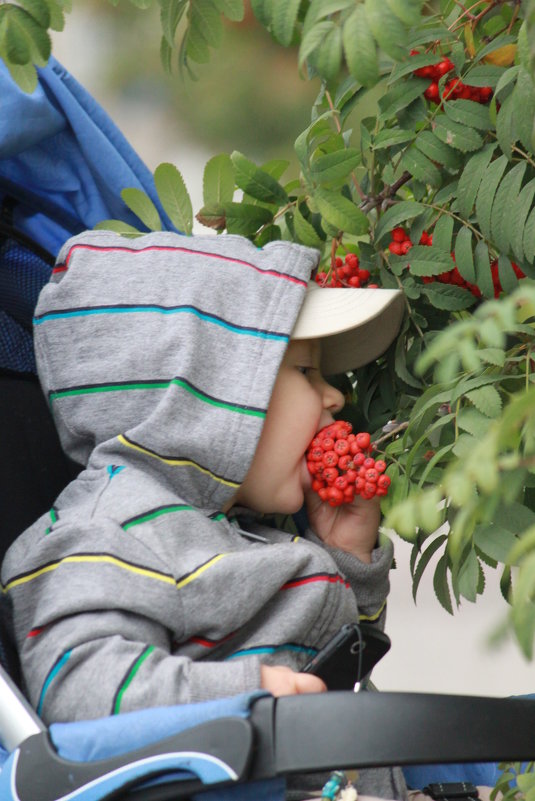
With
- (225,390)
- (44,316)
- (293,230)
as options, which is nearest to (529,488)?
(225,390)

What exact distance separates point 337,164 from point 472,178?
0.60ft

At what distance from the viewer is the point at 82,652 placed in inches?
47.1

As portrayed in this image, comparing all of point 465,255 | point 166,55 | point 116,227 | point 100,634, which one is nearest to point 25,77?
point 166,55

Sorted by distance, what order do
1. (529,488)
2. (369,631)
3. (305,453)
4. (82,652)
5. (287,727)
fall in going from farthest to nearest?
(305,453)
(369,631)
(529,488)
(82,652)
(287,727)

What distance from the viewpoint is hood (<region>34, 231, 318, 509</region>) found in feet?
4.75

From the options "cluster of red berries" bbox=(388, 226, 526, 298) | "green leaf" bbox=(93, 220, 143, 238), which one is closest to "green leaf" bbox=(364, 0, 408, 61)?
"cluster of red berries" bbox=(388, 226, 526, 298)

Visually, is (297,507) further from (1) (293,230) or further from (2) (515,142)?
(2) (515,142)

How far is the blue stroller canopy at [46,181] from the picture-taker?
166 cm

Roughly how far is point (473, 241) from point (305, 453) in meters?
0.39

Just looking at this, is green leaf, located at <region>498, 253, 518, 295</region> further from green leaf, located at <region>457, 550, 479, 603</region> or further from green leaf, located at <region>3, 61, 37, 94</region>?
green leaf, located at <region>3, 61, 37, 94</region>

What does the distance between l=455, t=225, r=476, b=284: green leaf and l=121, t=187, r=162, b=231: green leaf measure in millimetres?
512

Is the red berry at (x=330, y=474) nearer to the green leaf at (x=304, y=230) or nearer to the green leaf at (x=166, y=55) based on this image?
the green leaf at (x=304, y=230)

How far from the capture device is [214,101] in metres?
6.83

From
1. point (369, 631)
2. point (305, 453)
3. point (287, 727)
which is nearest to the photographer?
point (287, 727)
